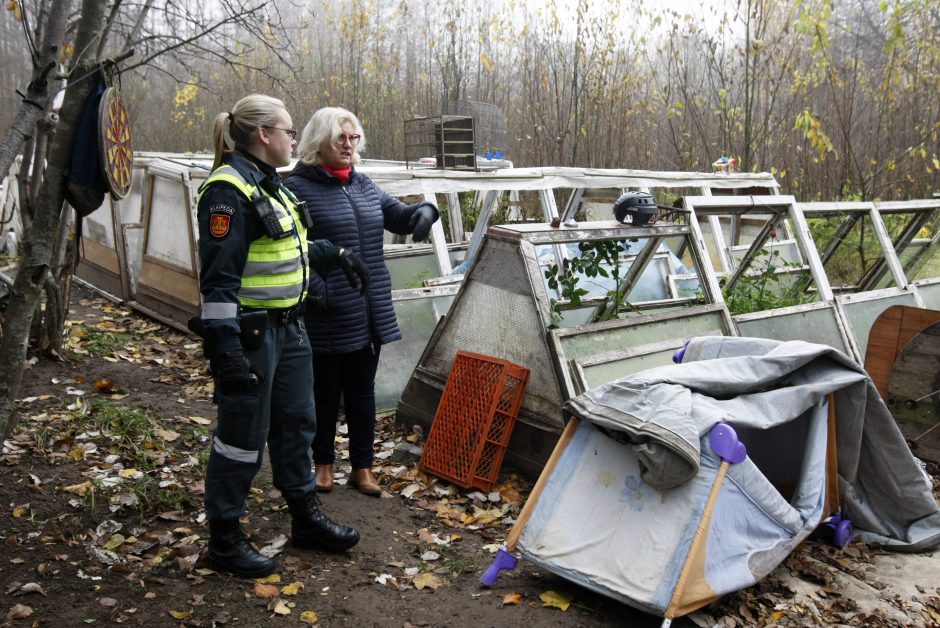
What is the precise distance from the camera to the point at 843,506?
4.31 m

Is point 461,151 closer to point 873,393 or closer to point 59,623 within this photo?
point 873,393

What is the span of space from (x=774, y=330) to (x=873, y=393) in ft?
6.79

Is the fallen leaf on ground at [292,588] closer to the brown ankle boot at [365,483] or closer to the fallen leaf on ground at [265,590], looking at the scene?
the fallen leaf on ground at [265,590]

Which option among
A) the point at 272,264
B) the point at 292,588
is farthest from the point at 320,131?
the point at 292,588

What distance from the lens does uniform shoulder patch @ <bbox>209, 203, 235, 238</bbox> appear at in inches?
129

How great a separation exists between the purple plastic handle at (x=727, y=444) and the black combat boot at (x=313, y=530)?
5.76 ft

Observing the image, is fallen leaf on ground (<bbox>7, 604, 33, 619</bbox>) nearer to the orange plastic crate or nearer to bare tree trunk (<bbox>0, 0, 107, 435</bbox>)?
bare tree trunk (<bbox>0, 0, 107, 435</bbox>)

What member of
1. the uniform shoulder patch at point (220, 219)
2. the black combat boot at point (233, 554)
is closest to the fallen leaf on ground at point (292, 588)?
the black combat boot at point (233, 554)

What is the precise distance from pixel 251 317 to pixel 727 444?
6.53 ft

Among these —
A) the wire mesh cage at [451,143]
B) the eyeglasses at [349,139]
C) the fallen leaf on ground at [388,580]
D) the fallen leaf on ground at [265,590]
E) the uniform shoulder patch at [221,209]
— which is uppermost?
the wire mesh cage at [451,143]

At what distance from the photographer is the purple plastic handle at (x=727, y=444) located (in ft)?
10.9

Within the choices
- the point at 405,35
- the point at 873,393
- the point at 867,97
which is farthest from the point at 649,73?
the point at 873,393

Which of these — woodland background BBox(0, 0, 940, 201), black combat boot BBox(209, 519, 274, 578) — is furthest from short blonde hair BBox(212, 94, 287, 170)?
woodland background BBox(0, 0, 940, 201)

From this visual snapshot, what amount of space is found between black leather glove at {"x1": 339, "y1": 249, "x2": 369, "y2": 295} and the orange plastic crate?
1.13 m
